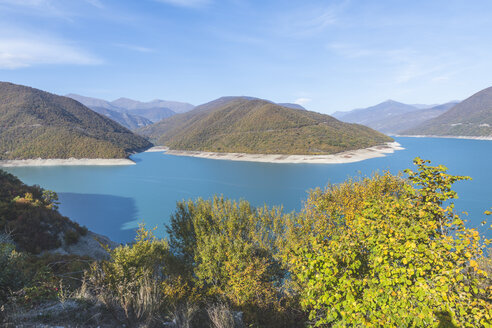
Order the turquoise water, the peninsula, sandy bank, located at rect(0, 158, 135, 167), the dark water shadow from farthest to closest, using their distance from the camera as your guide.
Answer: the peninsula < sandy bank, located at rect(0, 158, 135, 167) < the turquoise water < the dark water shadow

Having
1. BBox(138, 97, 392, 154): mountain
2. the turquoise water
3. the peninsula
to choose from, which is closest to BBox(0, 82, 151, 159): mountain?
the turquoise water

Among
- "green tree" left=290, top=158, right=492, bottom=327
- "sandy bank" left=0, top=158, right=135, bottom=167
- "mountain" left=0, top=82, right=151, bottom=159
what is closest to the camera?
"green tree" left=290, top=158, right=492, bottom=327

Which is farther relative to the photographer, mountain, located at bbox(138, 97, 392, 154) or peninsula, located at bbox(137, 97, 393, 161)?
mountain, located at bbox(138, 97, 392, 154)

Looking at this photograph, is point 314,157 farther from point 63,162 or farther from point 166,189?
point 63,162

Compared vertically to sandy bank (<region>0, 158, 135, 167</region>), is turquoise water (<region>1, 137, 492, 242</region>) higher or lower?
lower

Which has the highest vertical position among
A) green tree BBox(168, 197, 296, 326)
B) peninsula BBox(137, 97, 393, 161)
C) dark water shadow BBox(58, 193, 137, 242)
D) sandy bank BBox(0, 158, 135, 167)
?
peninsula BBox(137, 97, 393, 161)

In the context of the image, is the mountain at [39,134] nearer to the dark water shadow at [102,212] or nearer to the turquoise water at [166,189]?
the turquoise water at [166,189]

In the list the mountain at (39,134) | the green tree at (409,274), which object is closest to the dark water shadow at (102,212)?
the green tree at (409,274)

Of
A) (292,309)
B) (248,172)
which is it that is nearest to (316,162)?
(248,172)

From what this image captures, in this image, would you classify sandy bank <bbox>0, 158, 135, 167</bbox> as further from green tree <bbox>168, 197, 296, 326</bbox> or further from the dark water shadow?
green tree <bbox>168, 197, 296, 326</bbox>
